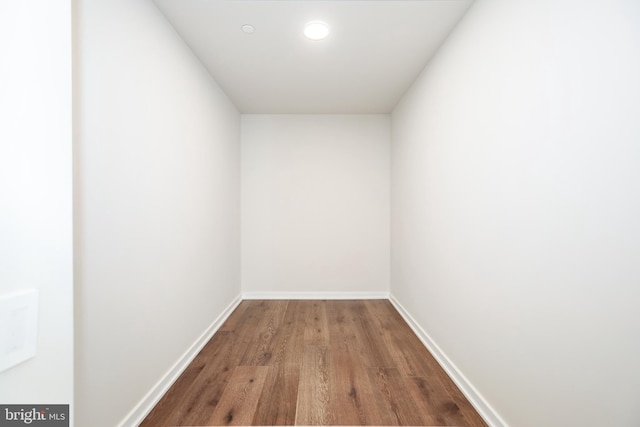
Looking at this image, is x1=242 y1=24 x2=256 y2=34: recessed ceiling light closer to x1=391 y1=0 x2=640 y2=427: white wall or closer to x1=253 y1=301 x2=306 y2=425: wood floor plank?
x1=391 y1=0 x2=640 y2=427: white wall

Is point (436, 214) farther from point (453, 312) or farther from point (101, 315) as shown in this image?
point (101, 315)

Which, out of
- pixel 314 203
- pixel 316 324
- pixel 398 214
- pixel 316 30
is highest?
pixel 316 30

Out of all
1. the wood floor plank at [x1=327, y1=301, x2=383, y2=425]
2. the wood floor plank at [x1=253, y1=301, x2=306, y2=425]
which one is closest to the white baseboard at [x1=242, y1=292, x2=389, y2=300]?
the wood floor plank at [x1=253, y1=301, x2=306, y2=425]

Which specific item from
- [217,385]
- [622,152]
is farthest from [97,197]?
[622,152]

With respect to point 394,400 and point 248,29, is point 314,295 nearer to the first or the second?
point 394,400

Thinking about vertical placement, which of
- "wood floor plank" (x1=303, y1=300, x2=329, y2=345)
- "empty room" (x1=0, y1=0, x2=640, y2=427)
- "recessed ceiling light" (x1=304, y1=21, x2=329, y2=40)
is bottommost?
"wood floor plank" (x1=303, y1=300, x2=329, y2=345)

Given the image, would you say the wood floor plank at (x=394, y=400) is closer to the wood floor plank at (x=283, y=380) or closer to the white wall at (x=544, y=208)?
the white wall at (x=544, y=208)

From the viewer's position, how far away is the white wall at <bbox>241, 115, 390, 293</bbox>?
340 centimetres

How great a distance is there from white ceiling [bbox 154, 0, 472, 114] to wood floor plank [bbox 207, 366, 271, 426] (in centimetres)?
239

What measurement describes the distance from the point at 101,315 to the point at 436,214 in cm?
214

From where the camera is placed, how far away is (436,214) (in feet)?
6.70

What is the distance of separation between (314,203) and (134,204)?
7.34ft

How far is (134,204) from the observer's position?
138 centimetres

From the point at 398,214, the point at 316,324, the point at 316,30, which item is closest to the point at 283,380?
the point at 316,324
